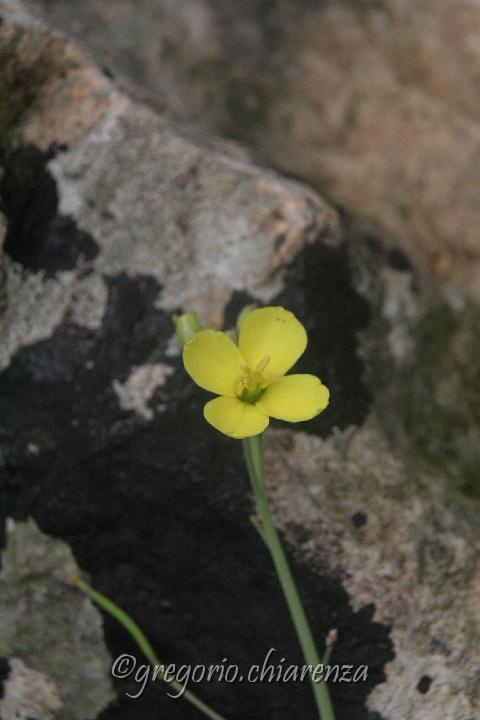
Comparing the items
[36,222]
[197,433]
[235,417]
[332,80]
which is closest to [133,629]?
[197,433]

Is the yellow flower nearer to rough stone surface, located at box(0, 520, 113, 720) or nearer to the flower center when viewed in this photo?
the flower center

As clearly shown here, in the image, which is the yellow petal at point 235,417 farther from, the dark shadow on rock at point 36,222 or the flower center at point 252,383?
the dark shadow on rock at point 36,222

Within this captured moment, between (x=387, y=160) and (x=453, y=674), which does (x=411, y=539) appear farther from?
(x=387, y=160)

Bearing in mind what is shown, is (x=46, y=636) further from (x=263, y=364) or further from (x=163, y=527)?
(x=263, y=364)

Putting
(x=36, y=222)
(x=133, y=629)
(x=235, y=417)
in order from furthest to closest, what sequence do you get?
(x=36, y=222)
(x=133, y=629)
(x=235, y=417)

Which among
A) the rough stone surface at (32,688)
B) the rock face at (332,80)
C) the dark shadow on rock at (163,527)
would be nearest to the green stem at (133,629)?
the dark shadow on rock at (163,527)

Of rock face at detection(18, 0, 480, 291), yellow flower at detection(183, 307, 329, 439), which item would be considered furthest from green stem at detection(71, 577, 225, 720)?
rock face at detection(18, 0, 480, 291)
